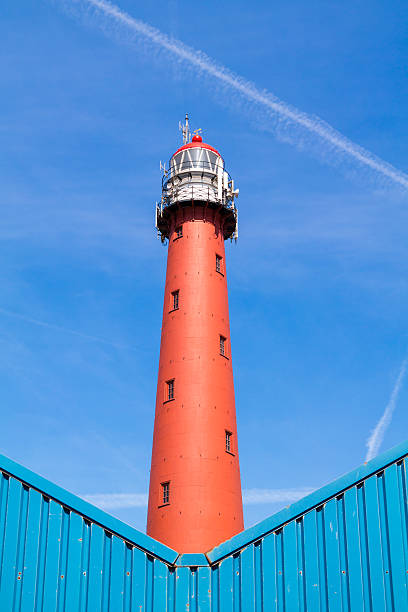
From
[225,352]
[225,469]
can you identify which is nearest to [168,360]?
[225,352]

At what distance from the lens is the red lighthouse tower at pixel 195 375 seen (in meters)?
30.5

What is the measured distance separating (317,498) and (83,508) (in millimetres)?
4453

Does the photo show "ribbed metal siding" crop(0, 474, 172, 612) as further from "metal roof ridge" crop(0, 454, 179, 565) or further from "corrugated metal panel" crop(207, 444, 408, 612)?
"corrugated metal panel" crop(207, 444, 408, 612)

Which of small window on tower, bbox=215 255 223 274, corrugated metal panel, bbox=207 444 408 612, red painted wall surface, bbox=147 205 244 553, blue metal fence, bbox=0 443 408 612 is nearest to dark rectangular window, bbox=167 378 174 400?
red painted wall surface, bbox=147 205 244 553

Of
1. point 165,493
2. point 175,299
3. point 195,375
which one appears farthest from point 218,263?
point 165,493

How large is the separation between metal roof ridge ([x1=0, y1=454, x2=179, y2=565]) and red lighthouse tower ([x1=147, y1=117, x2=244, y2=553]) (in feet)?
53.4

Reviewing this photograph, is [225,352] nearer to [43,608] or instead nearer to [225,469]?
[225,469]

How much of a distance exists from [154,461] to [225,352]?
6.40 metres

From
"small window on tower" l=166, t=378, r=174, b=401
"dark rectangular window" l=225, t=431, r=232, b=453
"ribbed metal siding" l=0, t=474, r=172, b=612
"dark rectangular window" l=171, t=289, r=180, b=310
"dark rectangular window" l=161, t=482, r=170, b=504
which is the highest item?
"dark rectangular window" l=171, t=289, r=180, b=310

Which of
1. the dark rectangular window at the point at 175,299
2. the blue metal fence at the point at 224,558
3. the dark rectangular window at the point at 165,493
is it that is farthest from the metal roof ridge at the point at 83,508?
the dark rectangular window at the point at 175,299

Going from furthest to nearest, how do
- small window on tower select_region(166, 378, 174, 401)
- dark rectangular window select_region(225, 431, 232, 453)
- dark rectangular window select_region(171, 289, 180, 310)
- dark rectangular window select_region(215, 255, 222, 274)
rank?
dark rectangular window select_region(215, 255, 222, 274), dark rectangular window select_region(171, 289, 180, 310), small window on tower select_region(166, 378, 174, 401), dark rectangular window select_region(225, 431, 232, 453)

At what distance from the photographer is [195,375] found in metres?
32.8

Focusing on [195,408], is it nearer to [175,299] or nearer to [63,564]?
[175,299]

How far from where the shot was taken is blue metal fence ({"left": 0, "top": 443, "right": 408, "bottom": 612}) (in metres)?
12.7
